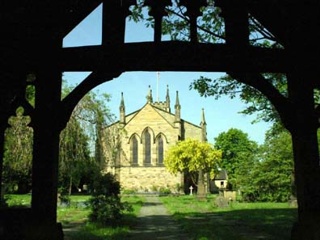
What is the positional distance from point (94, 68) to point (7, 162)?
14.4 metres

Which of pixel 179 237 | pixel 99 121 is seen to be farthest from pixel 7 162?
pixel 179 237

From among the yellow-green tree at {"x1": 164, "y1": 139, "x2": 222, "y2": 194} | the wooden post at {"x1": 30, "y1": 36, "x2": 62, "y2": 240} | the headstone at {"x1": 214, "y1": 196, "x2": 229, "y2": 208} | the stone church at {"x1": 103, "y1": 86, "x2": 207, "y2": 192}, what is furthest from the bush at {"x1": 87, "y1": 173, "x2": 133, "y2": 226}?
the stone church at {"x1": 103, "y1": 86, "x2": 207, "y2": 192}

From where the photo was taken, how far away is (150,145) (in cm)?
5534

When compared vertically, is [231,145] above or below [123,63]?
above

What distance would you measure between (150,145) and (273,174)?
89.2 feet

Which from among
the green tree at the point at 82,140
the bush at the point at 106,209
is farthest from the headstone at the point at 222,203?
the bush at the point at 106,209

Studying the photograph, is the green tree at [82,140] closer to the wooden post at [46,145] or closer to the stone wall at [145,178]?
the wooden post at [46,145]

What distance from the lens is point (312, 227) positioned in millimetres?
4703

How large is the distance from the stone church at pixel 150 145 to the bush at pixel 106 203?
1464 inches

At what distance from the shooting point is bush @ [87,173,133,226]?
44.7 ft

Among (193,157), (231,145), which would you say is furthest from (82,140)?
(231,145)

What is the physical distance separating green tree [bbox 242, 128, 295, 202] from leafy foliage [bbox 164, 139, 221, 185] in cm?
1235

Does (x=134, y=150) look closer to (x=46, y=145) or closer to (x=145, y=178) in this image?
(x=145, y=178)

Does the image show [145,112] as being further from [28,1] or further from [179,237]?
[28,1]
